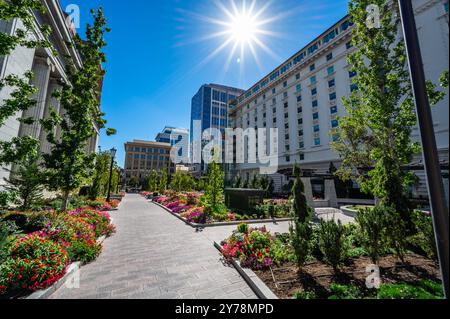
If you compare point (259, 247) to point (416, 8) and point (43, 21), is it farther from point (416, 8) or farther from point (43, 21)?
point (416, 8)

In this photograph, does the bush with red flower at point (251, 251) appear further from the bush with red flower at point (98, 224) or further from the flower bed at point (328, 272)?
the bush with red flower at point (98, 224)

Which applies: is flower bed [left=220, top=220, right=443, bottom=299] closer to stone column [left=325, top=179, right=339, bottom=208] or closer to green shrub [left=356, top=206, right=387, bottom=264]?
green shrub [left=356, top=206, right=387, bottom=264]

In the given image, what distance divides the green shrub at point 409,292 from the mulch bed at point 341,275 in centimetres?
52

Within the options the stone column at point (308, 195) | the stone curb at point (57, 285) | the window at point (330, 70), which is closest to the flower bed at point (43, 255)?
the stone curb at point (57, 285)

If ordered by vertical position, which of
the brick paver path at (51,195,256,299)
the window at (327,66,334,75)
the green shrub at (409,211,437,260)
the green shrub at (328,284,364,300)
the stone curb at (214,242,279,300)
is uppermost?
the window at (327,66,334,75)

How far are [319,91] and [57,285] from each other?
1740 inches

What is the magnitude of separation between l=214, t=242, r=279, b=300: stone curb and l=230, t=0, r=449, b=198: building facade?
1045 inches

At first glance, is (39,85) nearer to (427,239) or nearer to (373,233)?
(373,233)

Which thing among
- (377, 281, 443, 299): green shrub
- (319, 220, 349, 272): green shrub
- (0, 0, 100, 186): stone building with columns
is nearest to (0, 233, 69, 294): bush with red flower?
(319, 220, 349, 272): green shrub

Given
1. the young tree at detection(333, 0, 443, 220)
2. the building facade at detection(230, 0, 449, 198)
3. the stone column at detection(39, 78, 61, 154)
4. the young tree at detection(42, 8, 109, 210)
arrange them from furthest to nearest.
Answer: the building facade at detection(230, 0, 449, 198), the stone column at detection(39, 78, 61, 154), the young tree at detection(333, 0, 443, 220), the young tree at detection(42, 8, 109, 210)

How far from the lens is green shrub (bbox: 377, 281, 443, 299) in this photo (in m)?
3.04

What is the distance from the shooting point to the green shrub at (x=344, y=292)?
337 centimetres

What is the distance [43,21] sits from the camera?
567 inches

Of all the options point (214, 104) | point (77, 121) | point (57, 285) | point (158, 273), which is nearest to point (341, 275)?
point (158, 273)
